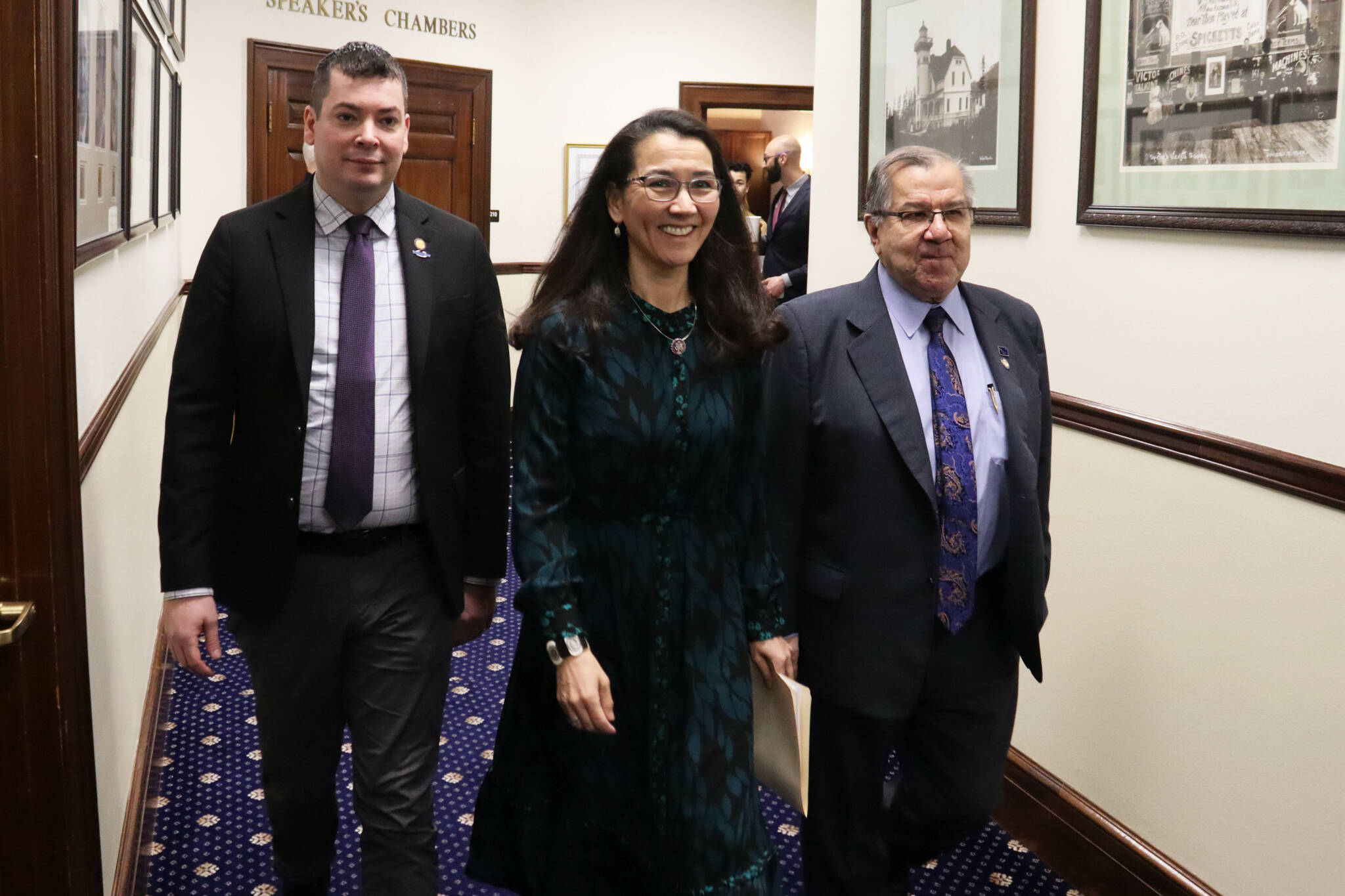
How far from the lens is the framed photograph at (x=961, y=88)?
3148 millimetres

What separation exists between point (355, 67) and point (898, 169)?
992mm

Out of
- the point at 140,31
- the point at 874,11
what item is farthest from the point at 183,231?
the point at 874,11

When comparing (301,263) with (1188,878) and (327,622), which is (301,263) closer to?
(327,622)

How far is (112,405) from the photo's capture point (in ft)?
8.67

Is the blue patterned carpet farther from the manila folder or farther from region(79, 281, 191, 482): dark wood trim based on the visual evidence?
region(79, 281, 191, 482): dark wood trim

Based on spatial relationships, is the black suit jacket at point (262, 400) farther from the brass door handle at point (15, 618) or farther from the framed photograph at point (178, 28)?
the framed photograph at point (178, 28)

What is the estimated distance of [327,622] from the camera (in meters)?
2.25

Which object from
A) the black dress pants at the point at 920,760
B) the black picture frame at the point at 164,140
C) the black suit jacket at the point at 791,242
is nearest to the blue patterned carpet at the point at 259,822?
the black dress pants at the point at 920,760

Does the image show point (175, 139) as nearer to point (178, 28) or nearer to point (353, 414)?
point (178, 28)

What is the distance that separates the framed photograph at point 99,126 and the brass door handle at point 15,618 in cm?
64

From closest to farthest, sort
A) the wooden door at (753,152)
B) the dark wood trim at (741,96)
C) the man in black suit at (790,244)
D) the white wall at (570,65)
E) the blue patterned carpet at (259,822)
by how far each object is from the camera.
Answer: the blue patterned carpet at (259,822) → the man in black suit at (790,244) → the white wall at (570,65) → the dark wood trim at (741,96) → the wooden door at (753,152)

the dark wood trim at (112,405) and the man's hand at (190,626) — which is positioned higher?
the dark wood trim at (112,405)

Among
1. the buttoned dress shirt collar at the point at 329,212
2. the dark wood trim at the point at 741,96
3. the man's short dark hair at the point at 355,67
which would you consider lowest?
the buttoned dress shirt collar at the point at 329,212

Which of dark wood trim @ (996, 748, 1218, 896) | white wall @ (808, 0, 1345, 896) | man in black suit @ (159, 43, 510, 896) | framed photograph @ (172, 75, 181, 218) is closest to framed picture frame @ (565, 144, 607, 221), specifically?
framed photograph @ (172, 75, 181, 218)
